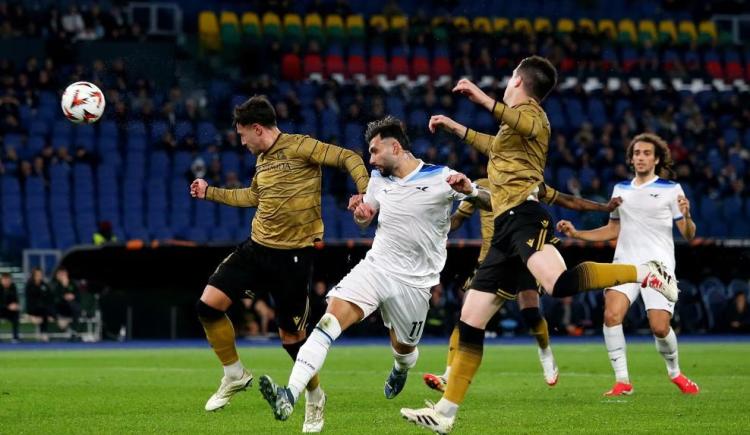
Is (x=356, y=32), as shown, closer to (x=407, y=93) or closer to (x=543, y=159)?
(x=407, y=93)

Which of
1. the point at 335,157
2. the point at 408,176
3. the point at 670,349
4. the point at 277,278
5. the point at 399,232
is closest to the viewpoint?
the point at 399,232

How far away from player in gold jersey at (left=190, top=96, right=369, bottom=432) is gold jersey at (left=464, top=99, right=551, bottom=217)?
164 cm

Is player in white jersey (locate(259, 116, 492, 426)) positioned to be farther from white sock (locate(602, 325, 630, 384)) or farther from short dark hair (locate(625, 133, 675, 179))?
short dark hair (locate(625, 133, 675, 179))

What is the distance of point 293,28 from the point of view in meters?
37.5

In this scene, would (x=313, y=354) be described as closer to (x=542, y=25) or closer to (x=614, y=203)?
(x=614, y=203)

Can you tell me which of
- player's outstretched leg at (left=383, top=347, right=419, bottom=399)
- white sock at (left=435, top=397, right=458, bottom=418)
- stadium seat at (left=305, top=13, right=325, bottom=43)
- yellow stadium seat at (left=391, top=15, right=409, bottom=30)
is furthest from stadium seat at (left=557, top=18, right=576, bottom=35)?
white sock at (left=435, top=397, right=458, bottom=418)

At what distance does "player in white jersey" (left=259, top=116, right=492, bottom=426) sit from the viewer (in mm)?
9508

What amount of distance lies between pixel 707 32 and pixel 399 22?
1071 centimetres

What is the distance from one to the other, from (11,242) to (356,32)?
13463 mm

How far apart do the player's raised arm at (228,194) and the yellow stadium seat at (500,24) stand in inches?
1086

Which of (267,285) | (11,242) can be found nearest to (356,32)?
(11,242)

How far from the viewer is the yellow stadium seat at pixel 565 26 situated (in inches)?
1566

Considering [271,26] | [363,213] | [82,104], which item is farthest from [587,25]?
[363,213]

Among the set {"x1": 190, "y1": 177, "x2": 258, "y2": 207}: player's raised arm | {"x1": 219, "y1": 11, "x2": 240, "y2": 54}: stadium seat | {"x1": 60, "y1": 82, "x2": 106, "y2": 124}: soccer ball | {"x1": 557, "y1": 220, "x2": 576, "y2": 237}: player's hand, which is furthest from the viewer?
{"x1": 219, "y1": 11, "x2": 240, "y2": 54}: stadium seat
